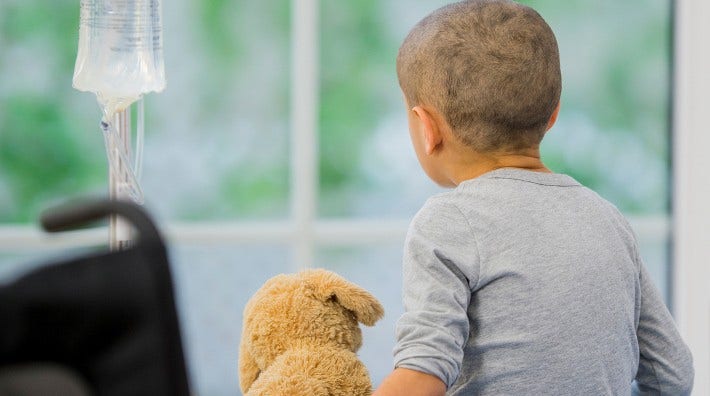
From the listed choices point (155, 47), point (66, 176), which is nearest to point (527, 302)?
point (155, 47)

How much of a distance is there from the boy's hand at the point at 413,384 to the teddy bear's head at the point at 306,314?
205mm

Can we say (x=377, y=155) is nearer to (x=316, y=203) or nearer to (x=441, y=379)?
(x=316, y=203)

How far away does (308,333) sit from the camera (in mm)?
1293

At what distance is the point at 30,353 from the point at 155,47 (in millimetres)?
972

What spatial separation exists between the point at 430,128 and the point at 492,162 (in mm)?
92

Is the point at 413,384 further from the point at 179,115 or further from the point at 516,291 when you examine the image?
the point at 179,115

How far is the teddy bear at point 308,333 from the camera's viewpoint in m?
1.25

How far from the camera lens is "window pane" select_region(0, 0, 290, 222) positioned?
265 cm

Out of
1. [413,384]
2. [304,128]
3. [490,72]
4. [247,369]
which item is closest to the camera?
[413,384]

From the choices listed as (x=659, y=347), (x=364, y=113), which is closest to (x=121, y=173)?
(x=659, y=347)

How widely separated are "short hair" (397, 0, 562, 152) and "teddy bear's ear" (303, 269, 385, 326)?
0.82ft

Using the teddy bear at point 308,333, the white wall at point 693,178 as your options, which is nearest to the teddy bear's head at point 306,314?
the teddy bear at point 308,333

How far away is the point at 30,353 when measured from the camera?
0.85 metres

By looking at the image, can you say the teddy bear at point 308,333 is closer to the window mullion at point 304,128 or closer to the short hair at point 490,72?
the short hair at point 490,72
